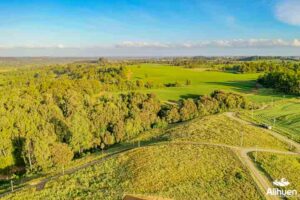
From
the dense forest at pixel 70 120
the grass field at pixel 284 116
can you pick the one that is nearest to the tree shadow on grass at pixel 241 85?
the grass field at pixel 284 116

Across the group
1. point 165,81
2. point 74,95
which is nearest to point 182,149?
point 74,95

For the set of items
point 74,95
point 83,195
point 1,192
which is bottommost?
point 1,192

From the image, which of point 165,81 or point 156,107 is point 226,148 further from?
point 165,81

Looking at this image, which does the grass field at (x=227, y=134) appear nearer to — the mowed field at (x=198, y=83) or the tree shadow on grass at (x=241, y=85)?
the mowed field at (x=198, y=83)

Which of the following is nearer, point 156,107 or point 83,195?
point 83,195

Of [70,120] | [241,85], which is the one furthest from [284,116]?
[70,120]
